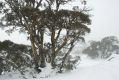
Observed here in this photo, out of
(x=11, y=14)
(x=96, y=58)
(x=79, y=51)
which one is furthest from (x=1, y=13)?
(x=79, y=51)

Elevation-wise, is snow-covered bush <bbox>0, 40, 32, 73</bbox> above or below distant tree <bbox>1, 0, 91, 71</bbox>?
below

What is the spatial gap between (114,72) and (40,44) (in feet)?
23.5

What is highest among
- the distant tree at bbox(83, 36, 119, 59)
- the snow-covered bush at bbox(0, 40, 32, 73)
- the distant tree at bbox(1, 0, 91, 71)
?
the distant tree at bbox(1, 0, 91, 71)

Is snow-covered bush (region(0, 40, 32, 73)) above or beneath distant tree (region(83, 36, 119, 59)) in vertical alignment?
above

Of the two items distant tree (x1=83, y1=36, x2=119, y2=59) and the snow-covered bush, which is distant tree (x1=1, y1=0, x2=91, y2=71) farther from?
distant tree (x1=83, y1=36, x2=119, y2=59)

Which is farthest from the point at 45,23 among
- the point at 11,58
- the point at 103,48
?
the point at 103,48

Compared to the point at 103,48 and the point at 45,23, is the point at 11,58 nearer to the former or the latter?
the point at 45,23

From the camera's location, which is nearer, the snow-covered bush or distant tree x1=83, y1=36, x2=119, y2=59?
the snow-covered bush

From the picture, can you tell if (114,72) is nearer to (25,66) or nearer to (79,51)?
(25,66)

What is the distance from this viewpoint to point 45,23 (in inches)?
652

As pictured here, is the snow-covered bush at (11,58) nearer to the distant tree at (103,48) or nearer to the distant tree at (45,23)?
the distant tree at (45,23)

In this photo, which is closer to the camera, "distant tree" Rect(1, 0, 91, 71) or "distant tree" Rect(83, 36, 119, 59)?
"distant tree" Rect(1, 0, 91, 71)

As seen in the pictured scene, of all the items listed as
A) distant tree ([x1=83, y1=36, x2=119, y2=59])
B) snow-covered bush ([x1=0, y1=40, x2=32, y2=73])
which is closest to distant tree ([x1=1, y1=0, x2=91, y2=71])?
snow-covered bush ([x1=0, y1=40, x2=32, y2=73])

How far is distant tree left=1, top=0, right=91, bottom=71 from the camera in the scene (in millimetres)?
16516
